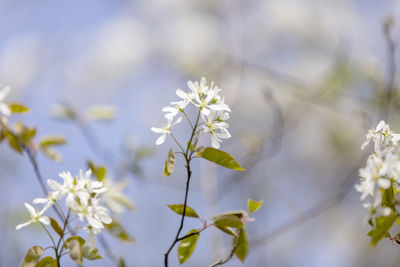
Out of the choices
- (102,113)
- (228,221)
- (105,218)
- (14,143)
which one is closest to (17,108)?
(14,143)

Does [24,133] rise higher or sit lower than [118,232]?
higher

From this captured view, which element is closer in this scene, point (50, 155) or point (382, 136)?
point (382, 136)

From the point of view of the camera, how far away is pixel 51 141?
1.47 m

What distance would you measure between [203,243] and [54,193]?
11.1 ft

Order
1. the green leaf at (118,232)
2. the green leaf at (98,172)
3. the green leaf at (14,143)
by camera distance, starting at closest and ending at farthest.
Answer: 1. the green leaf at (98,172)
2. the green leaf at (118,232)
3. the green leaf at (14,143)

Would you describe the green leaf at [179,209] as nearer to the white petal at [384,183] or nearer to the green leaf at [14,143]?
the white petal at [384,183]

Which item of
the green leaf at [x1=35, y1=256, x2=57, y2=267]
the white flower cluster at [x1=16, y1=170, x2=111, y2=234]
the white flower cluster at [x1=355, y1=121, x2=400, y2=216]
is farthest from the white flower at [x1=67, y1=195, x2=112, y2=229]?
the white flower cluster at [x1=355, y1=121, x2=400, y2=216]

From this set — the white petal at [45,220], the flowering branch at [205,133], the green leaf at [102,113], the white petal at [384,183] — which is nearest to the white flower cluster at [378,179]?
the white petal at [384,183]

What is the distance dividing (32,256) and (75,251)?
4.4 inches

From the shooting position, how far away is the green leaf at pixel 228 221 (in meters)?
0.90

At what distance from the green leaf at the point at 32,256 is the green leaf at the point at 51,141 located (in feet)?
2.16

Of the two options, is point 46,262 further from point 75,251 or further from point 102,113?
point 102,113

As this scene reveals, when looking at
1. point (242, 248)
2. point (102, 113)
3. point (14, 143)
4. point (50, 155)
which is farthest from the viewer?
point (102, 113)

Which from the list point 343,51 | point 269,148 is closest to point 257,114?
point 343,51
